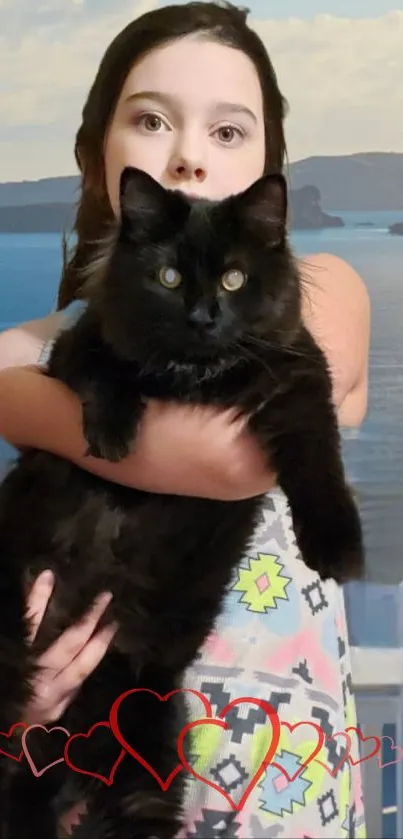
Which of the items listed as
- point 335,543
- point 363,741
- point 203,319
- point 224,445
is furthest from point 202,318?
point 363,741

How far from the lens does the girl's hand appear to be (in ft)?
3.26

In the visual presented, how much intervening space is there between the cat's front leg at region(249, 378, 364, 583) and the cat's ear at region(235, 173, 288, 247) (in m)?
0.21

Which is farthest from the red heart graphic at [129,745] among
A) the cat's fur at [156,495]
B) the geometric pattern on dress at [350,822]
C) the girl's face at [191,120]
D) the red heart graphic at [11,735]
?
the girl's face at [191,120]

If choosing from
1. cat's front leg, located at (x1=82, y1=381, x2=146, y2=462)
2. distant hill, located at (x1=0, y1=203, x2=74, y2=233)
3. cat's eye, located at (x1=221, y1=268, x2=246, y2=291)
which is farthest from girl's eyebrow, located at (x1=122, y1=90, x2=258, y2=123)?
distant hill, located at (x1=0, y1=203, x2=74, y2=233)

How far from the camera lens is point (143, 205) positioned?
92cm

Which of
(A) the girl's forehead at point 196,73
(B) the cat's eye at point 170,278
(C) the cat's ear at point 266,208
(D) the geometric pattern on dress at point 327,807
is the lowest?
(D) the geometric pattern on dress at point 327,807

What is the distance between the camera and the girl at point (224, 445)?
99cm

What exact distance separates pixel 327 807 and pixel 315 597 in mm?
278

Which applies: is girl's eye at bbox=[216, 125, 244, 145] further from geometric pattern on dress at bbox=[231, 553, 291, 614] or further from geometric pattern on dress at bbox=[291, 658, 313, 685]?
geometric pattern on dress at bbox=[291, 658, 313, 685]

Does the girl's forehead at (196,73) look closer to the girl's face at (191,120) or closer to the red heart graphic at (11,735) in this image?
the girl's face at (191,120)

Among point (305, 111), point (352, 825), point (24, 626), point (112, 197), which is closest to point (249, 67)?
point (112, 197)

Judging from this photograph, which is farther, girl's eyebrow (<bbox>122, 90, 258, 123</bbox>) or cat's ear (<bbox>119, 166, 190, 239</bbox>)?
girl's eyebrow (<bbox>122, 90, 258, 123</bbox>)

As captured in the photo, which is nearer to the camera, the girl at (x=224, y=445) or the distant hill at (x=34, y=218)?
the girl at (x=224, y=445)

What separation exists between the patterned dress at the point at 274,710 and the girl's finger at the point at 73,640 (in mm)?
165
